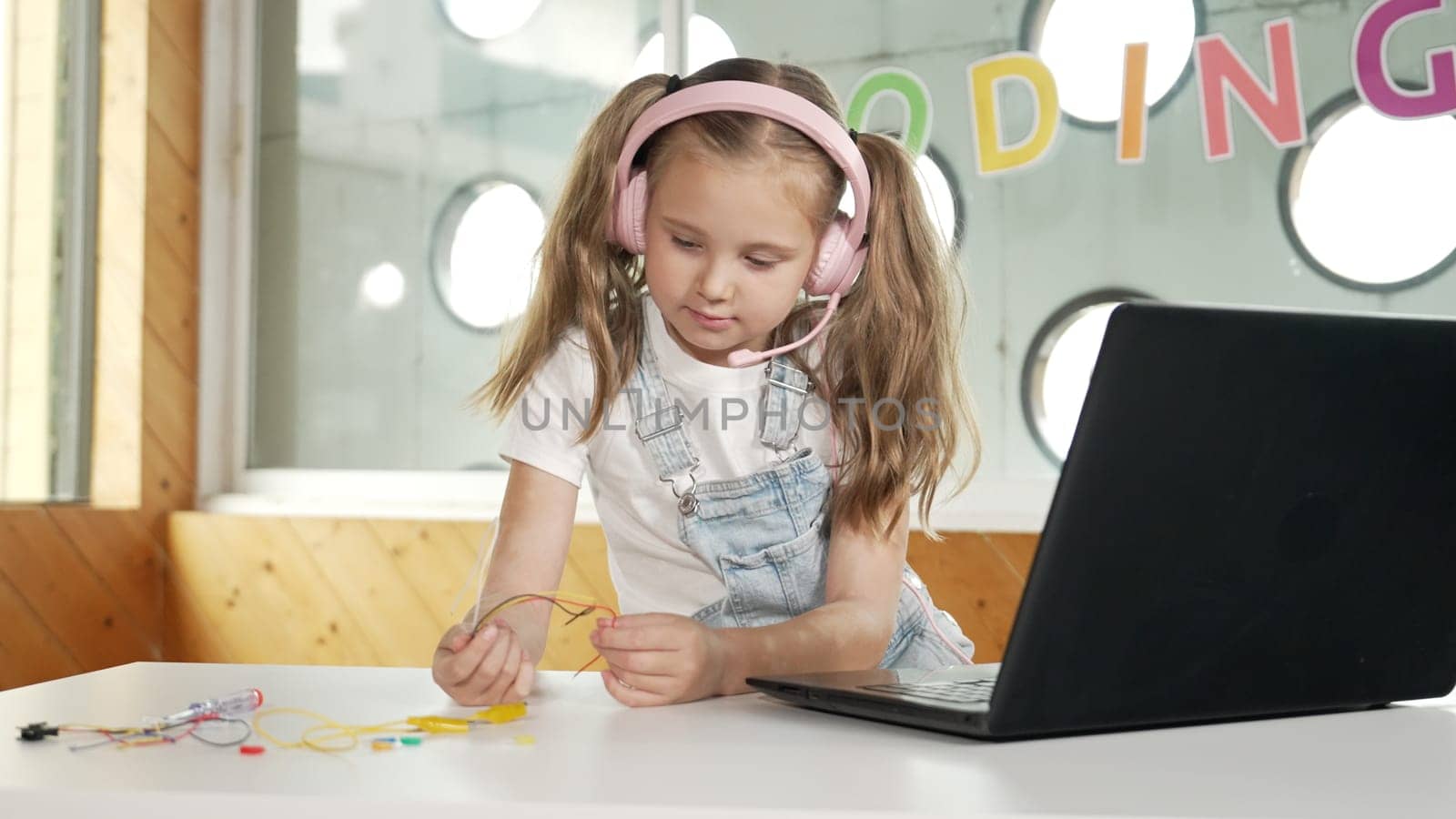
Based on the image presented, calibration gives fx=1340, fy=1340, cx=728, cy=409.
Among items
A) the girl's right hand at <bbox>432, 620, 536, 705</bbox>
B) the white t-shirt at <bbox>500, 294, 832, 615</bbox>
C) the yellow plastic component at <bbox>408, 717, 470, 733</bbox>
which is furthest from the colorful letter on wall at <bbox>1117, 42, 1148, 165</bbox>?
the yellow plastic component at <bbox>408, 717, 470, 733</bbox>

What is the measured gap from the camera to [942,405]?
4.12 ft

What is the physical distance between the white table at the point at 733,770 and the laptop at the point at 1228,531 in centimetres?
2

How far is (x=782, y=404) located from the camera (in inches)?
49.9

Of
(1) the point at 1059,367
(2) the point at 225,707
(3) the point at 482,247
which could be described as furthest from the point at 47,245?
(2) the point at 225,707

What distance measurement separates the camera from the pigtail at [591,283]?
3.99ft

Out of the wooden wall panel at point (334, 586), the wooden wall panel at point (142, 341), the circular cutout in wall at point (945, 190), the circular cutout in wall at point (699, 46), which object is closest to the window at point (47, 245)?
the wooden wall panel at point (142, 341)

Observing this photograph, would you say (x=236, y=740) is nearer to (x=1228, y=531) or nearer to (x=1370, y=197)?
(x=1228, y=531)

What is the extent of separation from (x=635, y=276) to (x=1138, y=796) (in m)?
0.93

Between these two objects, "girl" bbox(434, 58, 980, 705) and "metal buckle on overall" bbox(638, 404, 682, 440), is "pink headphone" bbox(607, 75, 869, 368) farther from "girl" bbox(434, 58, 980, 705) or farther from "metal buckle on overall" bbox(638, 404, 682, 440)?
"metal buckle on overall" bbox(638, 404, 682, 440)

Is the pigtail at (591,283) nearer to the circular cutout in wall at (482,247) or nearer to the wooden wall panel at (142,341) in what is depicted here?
the circular cutout in wall at (482,247)

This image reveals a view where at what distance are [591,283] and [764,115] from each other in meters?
0.25

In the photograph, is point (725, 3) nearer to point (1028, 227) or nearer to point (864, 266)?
point (1028, 227)

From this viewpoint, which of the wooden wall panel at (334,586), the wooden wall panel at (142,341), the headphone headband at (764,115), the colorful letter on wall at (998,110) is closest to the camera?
the headphone headband at (764,115)

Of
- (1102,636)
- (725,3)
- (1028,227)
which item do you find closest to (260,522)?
(725,3)
